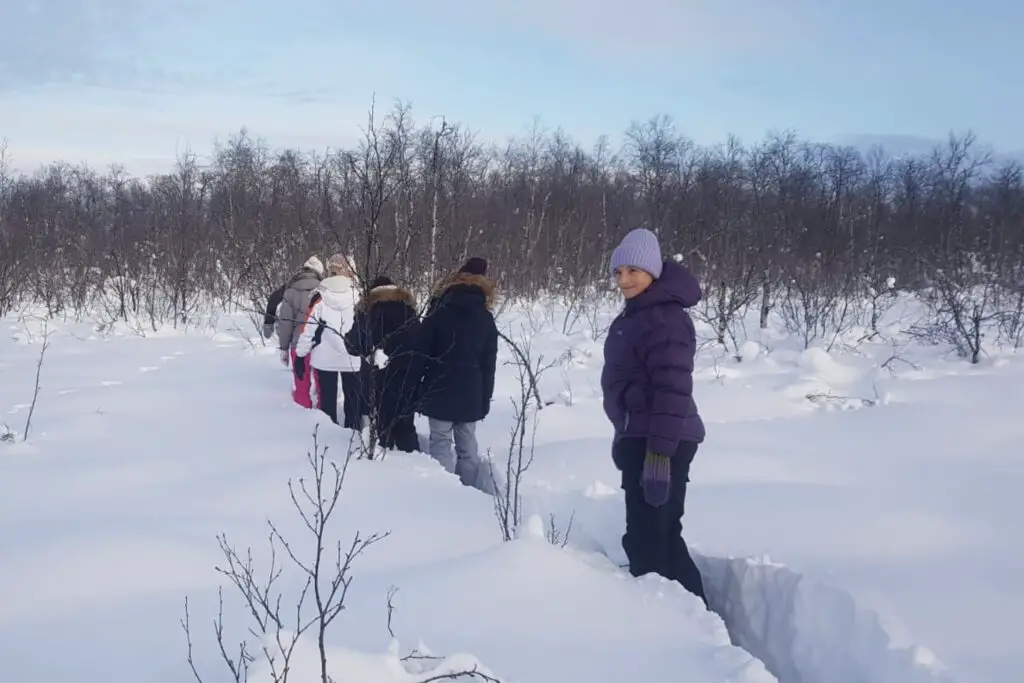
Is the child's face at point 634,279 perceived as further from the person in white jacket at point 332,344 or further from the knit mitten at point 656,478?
the person in white jacket at point 332,344

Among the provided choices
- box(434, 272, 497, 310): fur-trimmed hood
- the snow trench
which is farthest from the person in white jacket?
the snow trench

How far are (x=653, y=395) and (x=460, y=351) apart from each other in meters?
2.00

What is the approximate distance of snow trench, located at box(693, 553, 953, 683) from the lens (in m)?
2.82

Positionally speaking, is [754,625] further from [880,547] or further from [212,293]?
[212,293]

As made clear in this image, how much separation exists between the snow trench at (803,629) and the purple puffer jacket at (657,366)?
87 centimetres

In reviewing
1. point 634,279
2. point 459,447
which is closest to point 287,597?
point 634,279

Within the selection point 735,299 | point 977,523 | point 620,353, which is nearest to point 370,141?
point 620,353

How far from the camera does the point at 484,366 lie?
5086mm

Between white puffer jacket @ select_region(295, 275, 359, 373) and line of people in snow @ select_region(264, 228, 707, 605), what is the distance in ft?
0.04

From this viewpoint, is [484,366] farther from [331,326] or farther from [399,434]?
[331,326]

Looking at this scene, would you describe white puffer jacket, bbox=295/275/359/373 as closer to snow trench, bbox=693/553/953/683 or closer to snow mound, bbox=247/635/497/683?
snow trench, bbox=693/553/953/683

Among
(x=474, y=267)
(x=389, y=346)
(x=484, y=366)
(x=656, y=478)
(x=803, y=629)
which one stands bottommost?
(x=803, y=629)

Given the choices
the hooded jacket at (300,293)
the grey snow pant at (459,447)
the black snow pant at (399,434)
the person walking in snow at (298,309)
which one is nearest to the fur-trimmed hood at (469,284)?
the grey snow pant at (459,447)

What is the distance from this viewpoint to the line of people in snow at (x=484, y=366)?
314 centimetres
